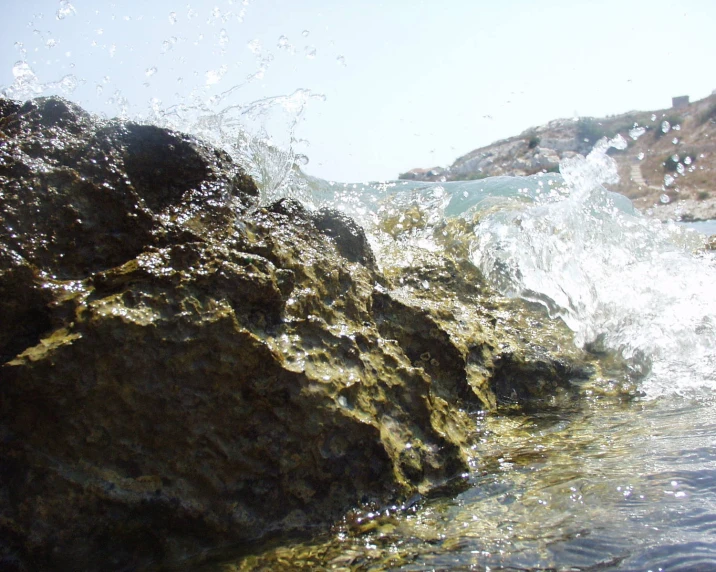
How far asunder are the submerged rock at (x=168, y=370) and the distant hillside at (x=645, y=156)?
90.0 feet

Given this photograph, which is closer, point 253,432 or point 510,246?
point 253,432

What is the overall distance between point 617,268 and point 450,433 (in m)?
3.63

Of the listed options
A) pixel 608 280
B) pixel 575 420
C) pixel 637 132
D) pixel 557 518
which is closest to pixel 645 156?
pixel 637 132

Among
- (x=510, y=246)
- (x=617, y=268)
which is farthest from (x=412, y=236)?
(x=617, y=268)

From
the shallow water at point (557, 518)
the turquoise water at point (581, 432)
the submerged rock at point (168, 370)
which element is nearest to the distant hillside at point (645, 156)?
the turquoise water at point (581, 432)

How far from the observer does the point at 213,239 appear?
2.48 m

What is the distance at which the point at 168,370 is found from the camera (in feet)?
6.63

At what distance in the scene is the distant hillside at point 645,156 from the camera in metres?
32.1

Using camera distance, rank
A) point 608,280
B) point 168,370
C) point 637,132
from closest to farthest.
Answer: point 168,370 < point 608,280 < point 637,132

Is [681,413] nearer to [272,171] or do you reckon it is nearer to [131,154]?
[272,171]

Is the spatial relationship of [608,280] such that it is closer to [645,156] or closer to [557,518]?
[557,518]

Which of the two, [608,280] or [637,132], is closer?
[608,280]

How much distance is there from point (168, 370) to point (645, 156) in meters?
48.4

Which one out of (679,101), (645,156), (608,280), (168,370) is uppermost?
(679,101)
